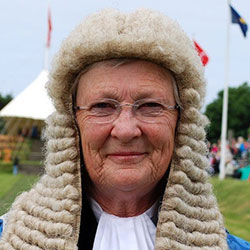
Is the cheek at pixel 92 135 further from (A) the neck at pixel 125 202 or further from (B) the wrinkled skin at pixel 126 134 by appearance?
(A) the neck at pixel 125 202

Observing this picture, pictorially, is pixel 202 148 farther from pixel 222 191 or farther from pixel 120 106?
pixel 222 191

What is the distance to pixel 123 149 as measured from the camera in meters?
1.90

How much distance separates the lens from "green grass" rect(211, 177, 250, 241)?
7986 mm

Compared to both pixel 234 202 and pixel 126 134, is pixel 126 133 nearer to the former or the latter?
pixel 126 134

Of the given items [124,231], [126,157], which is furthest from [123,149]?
[124,231]

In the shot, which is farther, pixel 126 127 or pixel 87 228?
pixel 87 228

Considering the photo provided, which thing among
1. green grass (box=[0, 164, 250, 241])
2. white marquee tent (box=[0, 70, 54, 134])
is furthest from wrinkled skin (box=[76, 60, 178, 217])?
white marquee tent (box=[0, 70, 54, 134])

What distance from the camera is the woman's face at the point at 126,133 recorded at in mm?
1903

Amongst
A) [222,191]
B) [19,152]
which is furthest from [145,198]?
[19,152]

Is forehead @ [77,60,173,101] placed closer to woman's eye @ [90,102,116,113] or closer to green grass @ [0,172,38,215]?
woman's eye @ [90,102,116,113]

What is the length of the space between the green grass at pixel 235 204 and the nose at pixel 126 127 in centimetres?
589

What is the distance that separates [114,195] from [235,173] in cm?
1419

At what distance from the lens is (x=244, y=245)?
7.01ft

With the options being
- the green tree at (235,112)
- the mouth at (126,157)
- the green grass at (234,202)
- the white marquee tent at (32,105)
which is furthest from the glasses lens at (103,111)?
the green tree at (235,112)
